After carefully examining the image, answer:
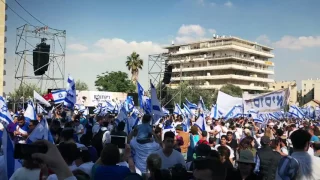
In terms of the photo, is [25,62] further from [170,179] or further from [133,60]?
[133,60]

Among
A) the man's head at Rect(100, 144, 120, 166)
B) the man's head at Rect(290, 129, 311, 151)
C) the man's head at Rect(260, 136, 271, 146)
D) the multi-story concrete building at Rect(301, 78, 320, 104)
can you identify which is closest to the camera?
the man's head at Rect(290, 129, 311, 151)

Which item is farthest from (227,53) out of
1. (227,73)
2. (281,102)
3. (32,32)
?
(281,102)

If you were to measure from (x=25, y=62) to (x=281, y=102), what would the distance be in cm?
2581

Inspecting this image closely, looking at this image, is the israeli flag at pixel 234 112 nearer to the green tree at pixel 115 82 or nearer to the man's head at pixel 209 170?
the man's head at pixel 209 170

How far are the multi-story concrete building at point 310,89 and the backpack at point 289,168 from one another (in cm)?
10991

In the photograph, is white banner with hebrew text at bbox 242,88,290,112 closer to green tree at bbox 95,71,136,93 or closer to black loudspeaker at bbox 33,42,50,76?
black loudspeaker at bbox 33,42,50,76

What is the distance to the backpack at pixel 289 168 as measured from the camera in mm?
3938

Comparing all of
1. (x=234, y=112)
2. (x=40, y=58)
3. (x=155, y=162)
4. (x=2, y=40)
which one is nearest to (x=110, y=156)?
(x=155, y=162)

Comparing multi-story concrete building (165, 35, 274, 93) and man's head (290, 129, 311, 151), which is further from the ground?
multi-story concrete building (165, 35, 274, 93)

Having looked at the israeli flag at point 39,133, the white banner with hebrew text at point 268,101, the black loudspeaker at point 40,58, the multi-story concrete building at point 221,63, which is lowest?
the israeli flag at point 39,133

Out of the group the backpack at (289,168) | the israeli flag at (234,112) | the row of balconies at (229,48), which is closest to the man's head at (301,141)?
the backpack at (289,168)

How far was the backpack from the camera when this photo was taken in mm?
3938

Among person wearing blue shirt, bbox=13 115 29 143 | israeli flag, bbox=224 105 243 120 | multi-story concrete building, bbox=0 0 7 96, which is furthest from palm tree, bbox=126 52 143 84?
person wearing blue shirt, bbox=13 115 29 143

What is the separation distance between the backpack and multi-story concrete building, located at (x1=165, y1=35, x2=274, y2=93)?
8237cm
